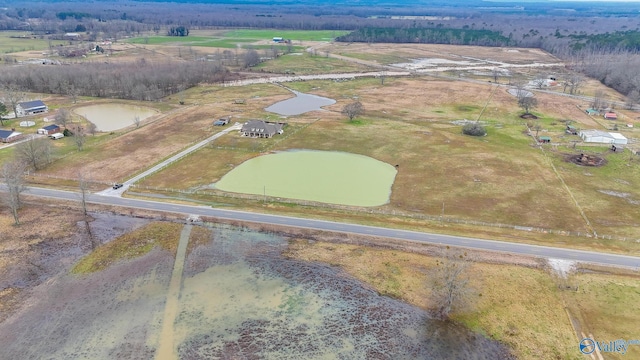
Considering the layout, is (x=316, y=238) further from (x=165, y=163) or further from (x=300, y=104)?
(x=300, y=104)

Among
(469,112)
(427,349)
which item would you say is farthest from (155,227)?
(469,112)

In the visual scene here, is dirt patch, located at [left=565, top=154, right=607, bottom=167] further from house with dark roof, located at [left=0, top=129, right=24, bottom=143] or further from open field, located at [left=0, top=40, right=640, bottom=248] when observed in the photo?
house with dark roof, located at [left=0, top=129, right=24, bottom=143]

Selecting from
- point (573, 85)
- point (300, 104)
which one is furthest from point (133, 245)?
point (573, 85)

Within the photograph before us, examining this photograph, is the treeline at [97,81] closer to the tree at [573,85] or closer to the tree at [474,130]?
the tree at [474,130]

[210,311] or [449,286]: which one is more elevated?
[449,286]

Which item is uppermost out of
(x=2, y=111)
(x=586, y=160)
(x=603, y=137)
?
(x=2, y=111)

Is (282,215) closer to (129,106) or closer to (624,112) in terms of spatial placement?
(129,106)

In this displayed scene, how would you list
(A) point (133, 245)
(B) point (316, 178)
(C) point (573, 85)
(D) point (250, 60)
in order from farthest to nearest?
(D) point (250, 60)
(C) point (573, 85)
(B) point (316, 178)
(A) point (133, 245)

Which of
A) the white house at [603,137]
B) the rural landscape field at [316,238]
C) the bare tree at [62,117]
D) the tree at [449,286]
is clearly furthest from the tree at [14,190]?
the white house at [603,137]

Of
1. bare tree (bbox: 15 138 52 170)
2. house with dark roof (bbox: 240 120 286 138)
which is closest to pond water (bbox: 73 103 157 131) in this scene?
bare tree (bbox: 15 138 52 170)
